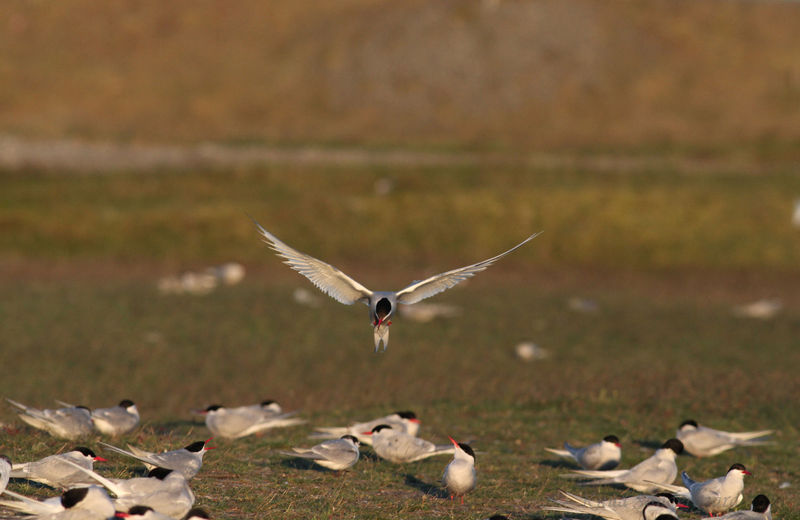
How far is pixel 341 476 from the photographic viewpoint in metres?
14.4

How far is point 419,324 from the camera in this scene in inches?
1243

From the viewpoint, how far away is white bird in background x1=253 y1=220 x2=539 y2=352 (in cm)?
1332

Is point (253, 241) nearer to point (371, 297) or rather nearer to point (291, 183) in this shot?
point (291, 183)

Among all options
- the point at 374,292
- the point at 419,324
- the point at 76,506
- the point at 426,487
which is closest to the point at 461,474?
the point at 426,487

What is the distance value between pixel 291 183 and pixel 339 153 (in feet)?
30.2

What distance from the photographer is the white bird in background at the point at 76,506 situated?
10219 millimetres

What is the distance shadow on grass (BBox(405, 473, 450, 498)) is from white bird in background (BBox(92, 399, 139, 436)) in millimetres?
4646

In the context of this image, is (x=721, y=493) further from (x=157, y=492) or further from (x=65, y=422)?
(x=65, y=422)

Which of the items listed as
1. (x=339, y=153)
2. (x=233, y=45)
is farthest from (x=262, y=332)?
(x=233, y=45)

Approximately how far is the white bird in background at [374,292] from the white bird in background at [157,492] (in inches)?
131

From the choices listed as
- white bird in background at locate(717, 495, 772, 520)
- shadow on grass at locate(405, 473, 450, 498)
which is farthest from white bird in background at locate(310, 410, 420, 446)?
white bird in background at locate(717, 495, 772, 520)

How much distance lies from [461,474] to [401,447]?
6.65ft

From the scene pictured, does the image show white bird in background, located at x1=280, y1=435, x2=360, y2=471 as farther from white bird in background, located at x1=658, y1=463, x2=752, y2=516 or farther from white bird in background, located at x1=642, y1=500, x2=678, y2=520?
white bird in background, located at x1=658, y1=463, x2=752, y2=516

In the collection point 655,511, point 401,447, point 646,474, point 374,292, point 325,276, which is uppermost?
point 325,276
